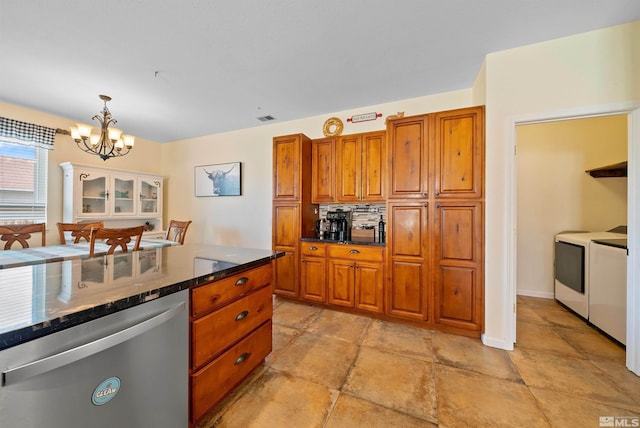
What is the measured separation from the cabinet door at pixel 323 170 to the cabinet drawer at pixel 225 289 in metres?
1.66

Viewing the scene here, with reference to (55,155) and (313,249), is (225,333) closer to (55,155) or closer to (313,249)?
(313,249)

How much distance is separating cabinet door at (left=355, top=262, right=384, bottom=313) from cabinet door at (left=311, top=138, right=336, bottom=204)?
980mm

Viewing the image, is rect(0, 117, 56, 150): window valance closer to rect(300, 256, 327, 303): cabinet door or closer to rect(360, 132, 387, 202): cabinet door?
rect(300, 256, 327, 303): cabinet door

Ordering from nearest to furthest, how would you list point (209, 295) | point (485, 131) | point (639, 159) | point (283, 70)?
point (209, 295) < point (639, 159) < point (485, 131) < point (283, 70)

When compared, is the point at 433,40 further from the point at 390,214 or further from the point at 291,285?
the point at 291,285

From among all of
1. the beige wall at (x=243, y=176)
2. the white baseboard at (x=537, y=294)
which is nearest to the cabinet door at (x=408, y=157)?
the beige wall at (x=243, y=176)

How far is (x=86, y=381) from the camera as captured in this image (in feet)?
2.69

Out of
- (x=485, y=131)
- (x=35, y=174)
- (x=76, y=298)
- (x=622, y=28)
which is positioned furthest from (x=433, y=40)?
(x=35, y=174)

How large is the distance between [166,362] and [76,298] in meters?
0.47

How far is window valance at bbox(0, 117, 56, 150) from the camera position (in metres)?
3.08

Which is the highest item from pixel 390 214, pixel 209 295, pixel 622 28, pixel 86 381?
pixel 622 28

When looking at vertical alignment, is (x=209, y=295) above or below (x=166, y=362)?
above

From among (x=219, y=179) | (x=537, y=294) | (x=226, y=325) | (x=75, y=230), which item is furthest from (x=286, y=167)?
(x=537, y=294)

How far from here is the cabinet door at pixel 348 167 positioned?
3062 mm
